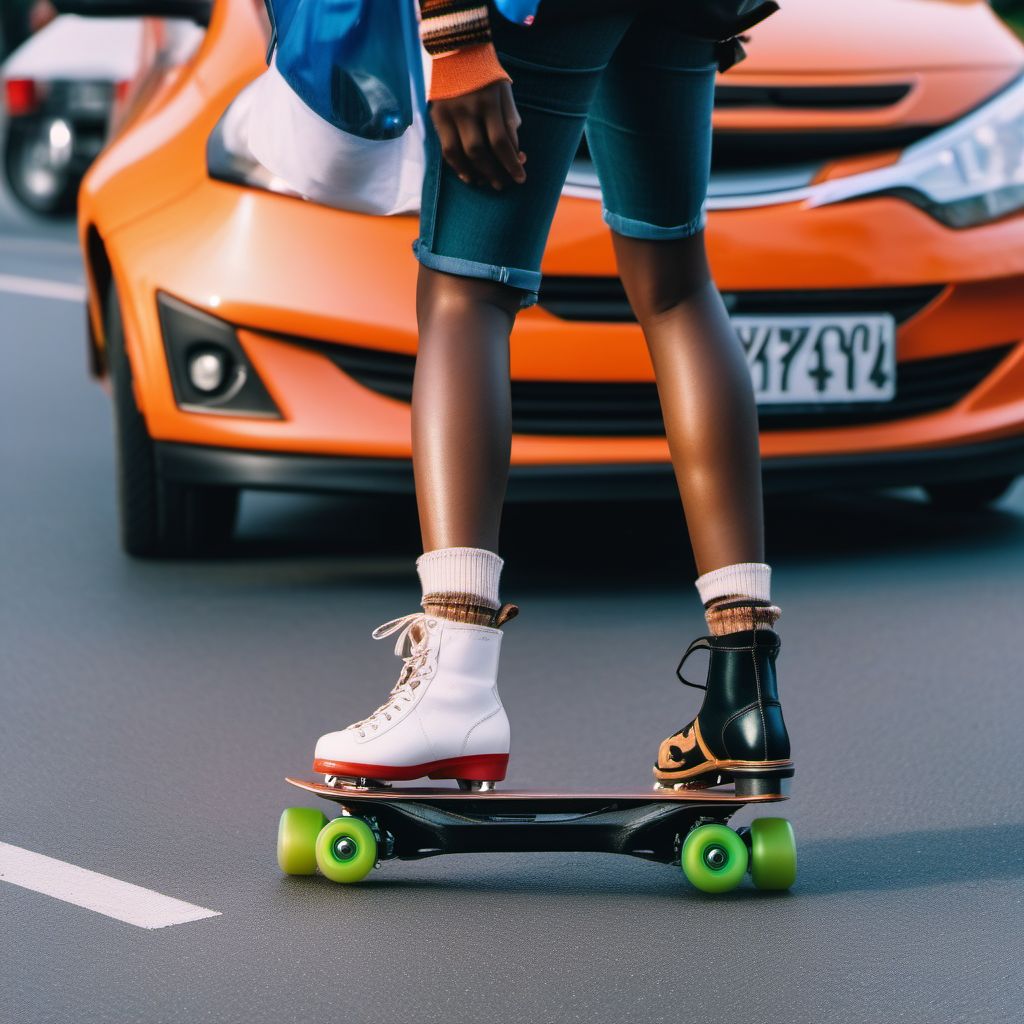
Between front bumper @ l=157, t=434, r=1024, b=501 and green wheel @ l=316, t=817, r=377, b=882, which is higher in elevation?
front bumper @ l=157, t=434, r=1024, b=501

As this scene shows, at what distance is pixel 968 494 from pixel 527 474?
154 cm

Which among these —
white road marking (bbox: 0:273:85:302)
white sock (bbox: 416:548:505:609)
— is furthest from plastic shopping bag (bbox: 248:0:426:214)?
white road marking (bbox: 0:273:85:302)

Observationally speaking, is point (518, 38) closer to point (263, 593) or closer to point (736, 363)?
point (736, 363)

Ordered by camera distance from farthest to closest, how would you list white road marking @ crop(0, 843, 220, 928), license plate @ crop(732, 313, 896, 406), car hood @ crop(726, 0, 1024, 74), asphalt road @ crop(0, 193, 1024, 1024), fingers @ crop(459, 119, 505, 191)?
car hood @ crop(726, 0, 1024, 74) → license plate @ crop(732, 313, 896, 406) → white road marking @ crop(0, 843, 220, 928) → fingers @ crop(459, 119, 505, 191) → asphalt road @ crop(0, 193, 1024, 1024)

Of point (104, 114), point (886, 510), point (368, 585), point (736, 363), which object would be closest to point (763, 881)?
point (736, 363)

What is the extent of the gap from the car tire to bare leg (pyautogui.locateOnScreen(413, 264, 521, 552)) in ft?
6.59

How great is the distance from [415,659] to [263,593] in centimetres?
195

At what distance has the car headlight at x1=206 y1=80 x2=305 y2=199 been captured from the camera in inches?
184

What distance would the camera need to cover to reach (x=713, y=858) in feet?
9.62

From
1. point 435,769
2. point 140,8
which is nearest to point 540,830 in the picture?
point 435,769

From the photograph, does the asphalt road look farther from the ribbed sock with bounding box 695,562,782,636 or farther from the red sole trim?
the ribbed sock with bounding box 695,562,782,636

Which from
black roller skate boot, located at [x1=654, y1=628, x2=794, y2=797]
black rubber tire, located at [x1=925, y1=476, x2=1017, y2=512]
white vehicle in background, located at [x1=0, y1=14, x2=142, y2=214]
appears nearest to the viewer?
black roller skate boot, located at [x1=654, y1=628, x2=794, y2=797]

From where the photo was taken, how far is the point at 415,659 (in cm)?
294

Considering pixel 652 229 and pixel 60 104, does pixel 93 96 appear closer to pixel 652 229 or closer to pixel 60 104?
pixel 60 104
